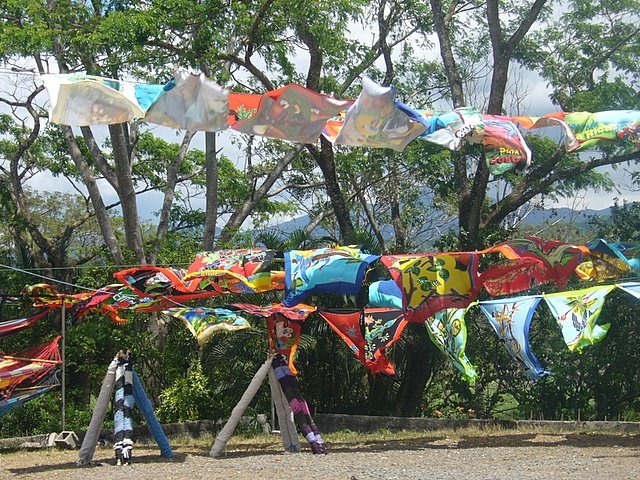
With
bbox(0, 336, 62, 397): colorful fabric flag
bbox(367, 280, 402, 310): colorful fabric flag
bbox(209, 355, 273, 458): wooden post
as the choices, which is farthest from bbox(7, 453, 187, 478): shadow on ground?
bbox(367, 280, 402, 310): colorful fabric flag

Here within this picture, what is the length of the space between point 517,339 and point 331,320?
2.18 meters

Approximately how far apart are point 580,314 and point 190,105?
190 inches

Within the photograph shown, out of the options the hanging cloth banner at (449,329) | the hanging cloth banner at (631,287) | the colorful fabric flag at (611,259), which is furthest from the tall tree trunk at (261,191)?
the hanging cloth banner at (631,287)

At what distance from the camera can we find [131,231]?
49.5 ft

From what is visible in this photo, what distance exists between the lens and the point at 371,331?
10672mm

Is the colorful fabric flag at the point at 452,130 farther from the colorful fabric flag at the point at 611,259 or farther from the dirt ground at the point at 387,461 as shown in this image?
the dirt ground at the point at 387,461

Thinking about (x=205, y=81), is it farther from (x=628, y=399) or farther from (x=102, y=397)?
(x=628, y=399)

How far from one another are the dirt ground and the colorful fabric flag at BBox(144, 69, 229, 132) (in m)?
3.52

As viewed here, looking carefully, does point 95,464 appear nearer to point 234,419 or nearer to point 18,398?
point 18,398

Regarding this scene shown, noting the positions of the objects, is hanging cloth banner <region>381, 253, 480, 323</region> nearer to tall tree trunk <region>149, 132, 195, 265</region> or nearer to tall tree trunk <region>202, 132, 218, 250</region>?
tall tree trunk <region>202, 132, 218, 250</region>

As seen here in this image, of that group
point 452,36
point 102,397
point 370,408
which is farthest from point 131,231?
point 452,36

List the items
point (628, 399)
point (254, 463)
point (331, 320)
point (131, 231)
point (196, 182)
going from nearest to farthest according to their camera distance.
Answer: point (254, 463)
point (331, 320)
point (628, 399)
point (131, 231)
point (196, 182)

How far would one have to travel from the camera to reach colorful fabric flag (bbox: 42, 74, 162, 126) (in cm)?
870

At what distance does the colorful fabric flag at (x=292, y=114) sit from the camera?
940 cm
